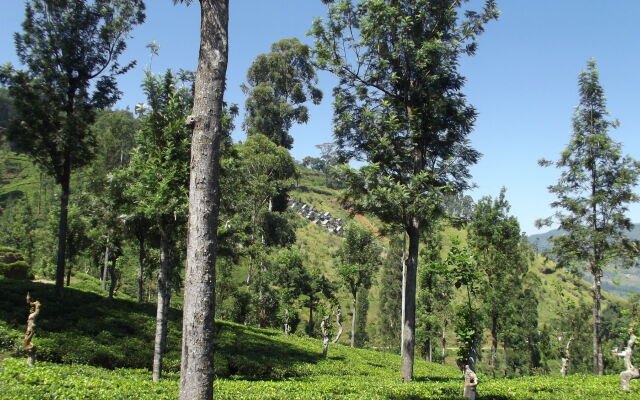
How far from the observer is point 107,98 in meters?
23.6

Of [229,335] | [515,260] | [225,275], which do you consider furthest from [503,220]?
[225,275]

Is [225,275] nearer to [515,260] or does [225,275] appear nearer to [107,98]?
[107,98]

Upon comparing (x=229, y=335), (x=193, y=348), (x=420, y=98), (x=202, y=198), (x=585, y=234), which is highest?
(x=420, y=98)

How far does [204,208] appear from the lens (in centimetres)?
641

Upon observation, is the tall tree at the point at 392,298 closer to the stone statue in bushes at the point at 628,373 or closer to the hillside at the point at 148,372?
the hillside at the point at 148,372

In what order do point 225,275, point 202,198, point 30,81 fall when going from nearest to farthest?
point 202,198 → point 30,81 → point 225,275

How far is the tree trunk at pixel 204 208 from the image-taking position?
598cm

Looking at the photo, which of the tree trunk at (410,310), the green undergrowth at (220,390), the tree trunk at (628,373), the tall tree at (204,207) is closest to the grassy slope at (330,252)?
the tree trunk at (628,373)

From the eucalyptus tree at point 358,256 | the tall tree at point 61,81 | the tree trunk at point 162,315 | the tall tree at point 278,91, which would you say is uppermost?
the tall tree at point 278,91

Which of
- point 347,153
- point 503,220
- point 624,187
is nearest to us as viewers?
point 347,153

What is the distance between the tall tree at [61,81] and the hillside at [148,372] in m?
3.87

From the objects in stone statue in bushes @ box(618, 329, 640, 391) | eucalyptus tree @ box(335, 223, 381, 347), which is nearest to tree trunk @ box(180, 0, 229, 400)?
stone statue in bushes @ box(618, 329, 640, 391)

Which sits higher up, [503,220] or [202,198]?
[503,220]

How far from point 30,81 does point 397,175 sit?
19733mm
